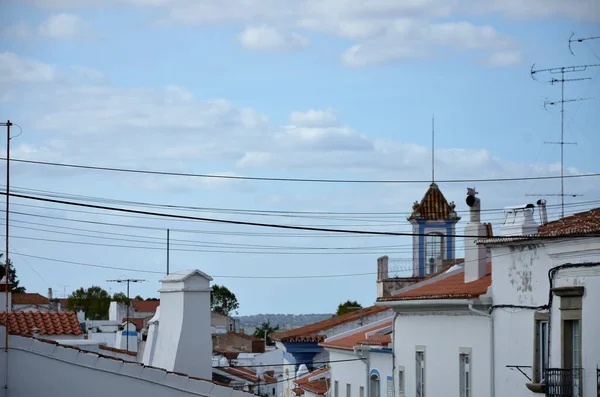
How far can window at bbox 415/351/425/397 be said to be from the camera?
33219mm

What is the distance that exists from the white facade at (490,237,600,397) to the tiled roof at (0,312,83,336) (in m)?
9.90

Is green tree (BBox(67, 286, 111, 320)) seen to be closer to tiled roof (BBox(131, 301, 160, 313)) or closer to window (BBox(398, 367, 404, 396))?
tiled roof (BBox(131, 301, 160, 313))

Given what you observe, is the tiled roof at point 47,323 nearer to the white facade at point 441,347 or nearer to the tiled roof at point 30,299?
the white facade at point 441,347

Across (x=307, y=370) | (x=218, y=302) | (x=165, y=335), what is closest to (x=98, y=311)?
(x=218, y=302)

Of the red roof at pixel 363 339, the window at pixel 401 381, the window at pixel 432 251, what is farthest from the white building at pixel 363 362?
the window at pixel 432 251

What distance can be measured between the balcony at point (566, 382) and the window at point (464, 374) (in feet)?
20.7

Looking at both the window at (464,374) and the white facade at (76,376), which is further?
the window at (464,374)

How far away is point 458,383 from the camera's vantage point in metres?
30.6

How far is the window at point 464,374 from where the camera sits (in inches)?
1183

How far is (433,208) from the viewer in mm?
52562

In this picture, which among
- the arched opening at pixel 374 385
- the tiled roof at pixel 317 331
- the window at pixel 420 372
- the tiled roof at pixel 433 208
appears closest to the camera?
the window at pixel 420 372

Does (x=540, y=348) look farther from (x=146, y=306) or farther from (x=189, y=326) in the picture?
(x=146, y=306)

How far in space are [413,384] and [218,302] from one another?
112 meters

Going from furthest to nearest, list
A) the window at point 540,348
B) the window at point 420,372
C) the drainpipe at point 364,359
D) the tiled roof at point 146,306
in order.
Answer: the tiled roof at point 146,306, the drainpipe at point 364,359, the window at point 420,372, the window at point 540,348
